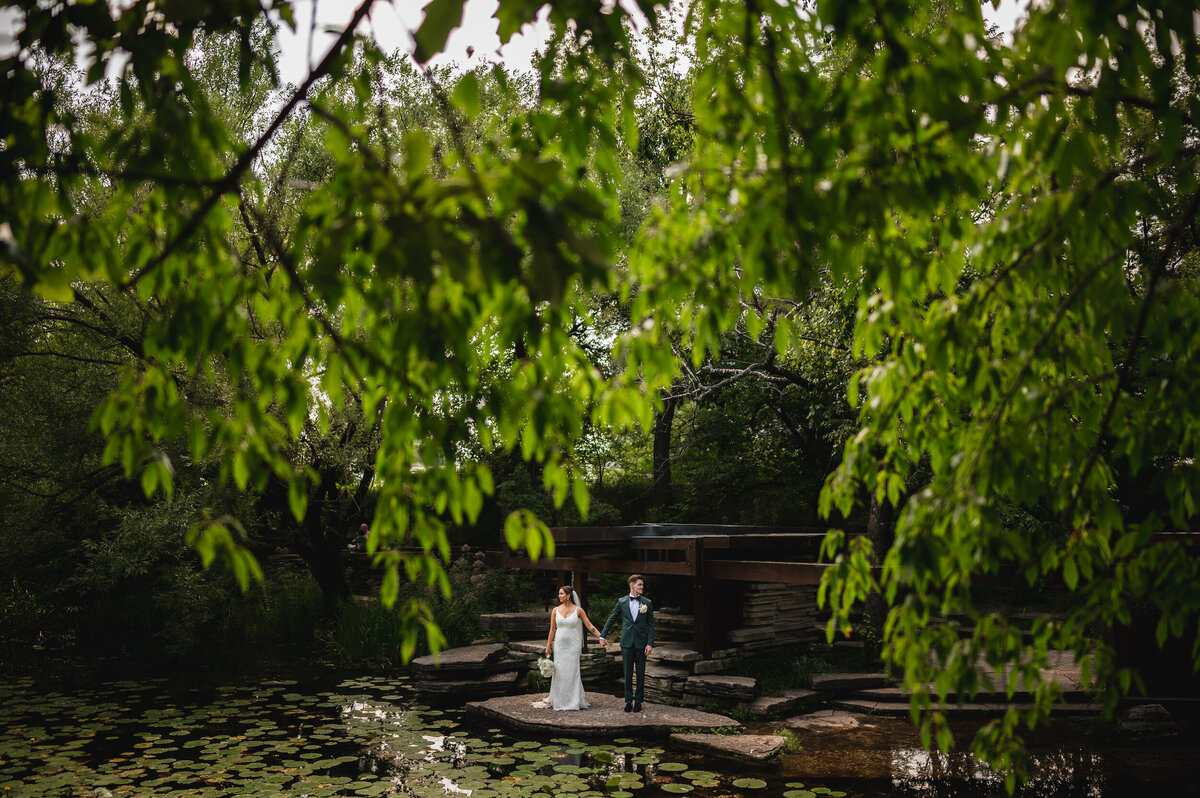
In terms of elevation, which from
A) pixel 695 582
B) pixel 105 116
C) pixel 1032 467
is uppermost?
pixel 105 116

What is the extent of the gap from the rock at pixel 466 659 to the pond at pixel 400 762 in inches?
40.1

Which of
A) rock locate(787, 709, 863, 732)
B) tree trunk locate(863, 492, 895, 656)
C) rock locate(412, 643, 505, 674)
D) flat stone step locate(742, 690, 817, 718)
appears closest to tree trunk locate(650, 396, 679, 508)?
tree trunk locate(863, 492, 895, 656)

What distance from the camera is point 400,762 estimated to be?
322 inches

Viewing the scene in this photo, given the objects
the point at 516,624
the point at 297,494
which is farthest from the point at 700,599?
the point at 297,494

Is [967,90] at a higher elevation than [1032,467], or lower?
higher

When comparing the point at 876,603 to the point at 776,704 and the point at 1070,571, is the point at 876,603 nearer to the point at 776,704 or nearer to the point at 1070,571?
the point at 776,704

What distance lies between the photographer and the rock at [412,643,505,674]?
11652 mm

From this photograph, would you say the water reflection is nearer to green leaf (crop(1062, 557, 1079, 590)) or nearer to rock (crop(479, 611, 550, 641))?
green leaf (crop(1062, 557, 1079, 590))

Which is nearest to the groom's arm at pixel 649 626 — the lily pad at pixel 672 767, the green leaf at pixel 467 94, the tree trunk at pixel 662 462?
the lily pad at pixel 672 767

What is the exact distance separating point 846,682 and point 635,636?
9.83 feet

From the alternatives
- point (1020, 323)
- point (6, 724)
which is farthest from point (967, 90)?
point (6, 724)

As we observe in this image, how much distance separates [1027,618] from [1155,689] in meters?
5.53

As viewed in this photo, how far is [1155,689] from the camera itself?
973cm

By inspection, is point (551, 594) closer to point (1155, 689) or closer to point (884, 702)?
point (884, 702)
